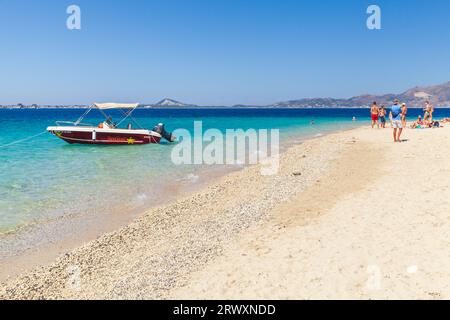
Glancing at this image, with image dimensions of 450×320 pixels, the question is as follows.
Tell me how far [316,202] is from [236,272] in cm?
436

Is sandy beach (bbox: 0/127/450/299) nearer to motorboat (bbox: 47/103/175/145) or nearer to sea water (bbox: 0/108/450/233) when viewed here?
sea water (bbox: 0/108/450/233)

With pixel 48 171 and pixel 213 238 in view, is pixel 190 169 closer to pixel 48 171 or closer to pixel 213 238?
pixel 48 171

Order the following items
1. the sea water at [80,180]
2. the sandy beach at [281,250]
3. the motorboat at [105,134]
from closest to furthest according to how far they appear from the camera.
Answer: the sandy beach at [281,250] < the sea water at [80,180] < the motorboat at [105,134]

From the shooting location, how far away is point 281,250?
22.5 feet

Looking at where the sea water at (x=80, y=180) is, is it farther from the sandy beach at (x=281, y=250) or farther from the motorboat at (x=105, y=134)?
the sandy beach at (x=281, y=250)

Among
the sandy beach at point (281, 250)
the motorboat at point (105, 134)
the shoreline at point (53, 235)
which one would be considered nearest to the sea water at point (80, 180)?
the shoreline at point (53, 235)

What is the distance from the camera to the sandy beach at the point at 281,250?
5.60 metres

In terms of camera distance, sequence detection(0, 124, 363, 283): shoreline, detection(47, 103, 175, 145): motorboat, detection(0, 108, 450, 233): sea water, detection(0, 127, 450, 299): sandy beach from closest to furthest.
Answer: detection(0, 127, 450, 299): sandy beach
detection(0, 124, 363, 283): shoreline
detection(0, 108, 450, 233): sea water
detection(47, 103, 175, 145): motorboat

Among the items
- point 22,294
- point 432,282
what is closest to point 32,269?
point 22,294

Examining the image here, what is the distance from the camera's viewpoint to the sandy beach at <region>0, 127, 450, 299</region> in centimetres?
560

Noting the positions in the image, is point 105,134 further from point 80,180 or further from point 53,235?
point 53,235

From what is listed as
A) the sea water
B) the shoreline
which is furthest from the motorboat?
the shoreline

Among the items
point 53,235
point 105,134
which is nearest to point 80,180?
point 53,235

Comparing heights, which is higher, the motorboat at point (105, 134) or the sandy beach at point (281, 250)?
the motorboat at point (105, 134)
